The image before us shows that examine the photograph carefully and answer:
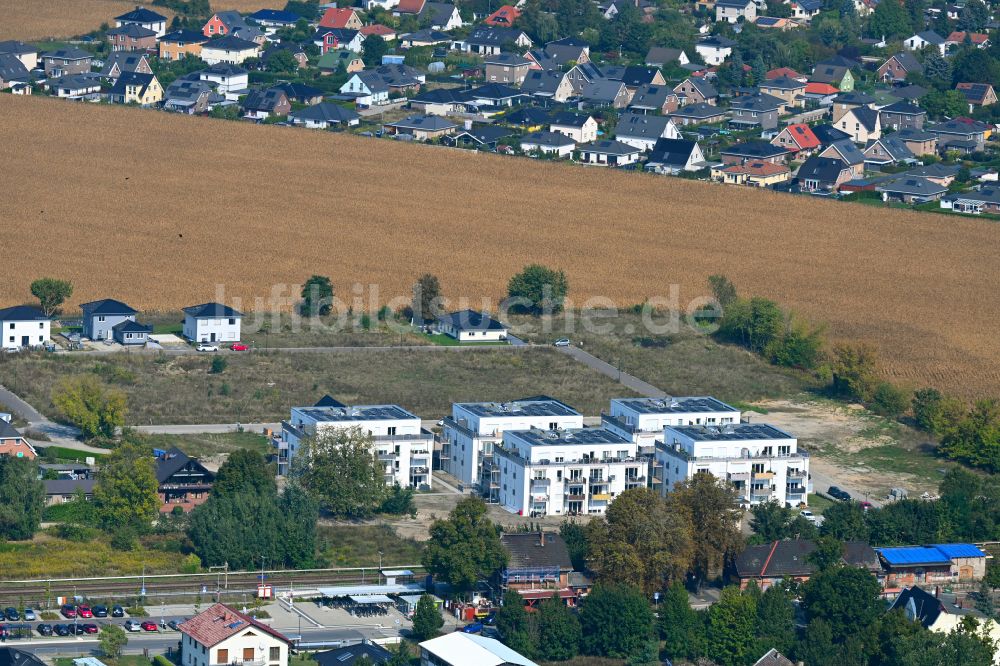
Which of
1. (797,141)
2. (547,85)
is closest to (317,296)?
(797,141)

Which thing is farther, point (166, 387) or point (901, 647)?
point (166, 387)

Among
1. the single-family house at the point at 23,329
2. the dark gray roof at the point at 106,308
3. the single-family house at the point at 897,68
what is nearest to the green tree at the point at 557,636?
the single-family house at the point at 23,329

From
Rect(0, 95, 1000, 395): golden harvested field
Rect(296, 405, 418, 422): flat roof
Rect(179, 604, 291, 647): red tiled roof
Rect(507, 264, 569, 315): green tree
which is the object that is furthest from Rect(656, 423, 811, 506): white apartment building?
Rect(507, 264, 569, 315): green tree

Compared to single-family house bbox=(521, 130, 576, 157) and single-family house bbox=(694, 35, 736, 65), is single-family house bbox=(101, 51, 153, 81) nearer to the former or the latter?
single-family house bbox=(521, 130, 576, 157)

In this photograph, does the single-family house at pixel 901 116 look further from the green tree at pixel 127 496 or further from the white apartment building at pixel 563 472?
the green tree at pixel 127 496

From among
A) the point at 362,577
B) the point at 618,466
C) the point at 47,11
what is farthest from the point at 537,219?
the point at 47,11

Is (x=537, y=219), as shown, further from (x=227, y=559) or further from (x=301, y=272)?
(x=227, y=559)

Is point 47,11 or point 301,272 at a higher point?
point 47,11
